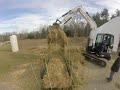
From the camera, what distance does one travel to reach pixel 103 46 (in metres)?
27.0

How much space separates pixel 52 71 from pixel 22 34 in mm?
58042

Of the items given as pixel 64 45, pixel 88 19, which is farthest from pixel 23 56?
pixel 64 45

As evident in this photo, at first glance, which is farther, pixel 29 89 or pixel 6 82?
pixel 6 82

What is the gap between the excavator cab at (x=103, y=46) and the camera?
2627 cm

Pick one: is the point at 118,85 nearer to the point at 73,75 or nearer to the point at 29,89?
the point at 73,75

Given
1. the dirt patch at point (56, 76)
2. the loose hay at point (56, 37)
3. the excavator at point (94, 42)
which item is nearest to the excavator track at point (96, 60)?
the excavator at point (94, 42)

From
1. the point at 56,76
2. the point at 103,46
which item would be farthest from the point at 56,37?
the point at 103,46

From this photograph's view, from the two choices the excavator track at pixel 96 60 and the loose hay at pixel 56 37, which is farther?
the excavator track at pixel 96 60

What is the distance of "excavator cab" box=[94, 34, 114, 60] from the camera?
86.2 feet

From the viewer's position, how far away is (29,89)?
15844mm

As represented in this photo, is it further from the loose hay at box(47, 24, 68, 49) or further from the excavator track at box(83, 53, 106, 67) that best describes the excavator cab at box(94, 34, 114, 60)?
the loose hay at box(47, 24, 68, 49)

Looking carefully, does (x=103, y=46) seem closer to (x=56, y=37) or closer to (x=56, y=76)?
(x=56, y=37)

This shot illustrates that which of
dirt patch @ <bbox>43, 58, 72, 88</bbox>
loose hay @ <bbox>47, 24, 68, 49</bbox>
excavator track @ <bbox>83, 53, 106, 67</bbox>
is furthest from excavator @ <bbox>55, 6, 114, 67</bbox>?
dirt patch @ <bbox>43, 58, 72, 88</bbox>

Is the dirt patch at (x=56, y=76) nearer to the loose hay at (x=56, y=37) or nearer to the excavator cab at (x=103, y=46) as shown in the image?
the loose hay at (x=56, y=37)
